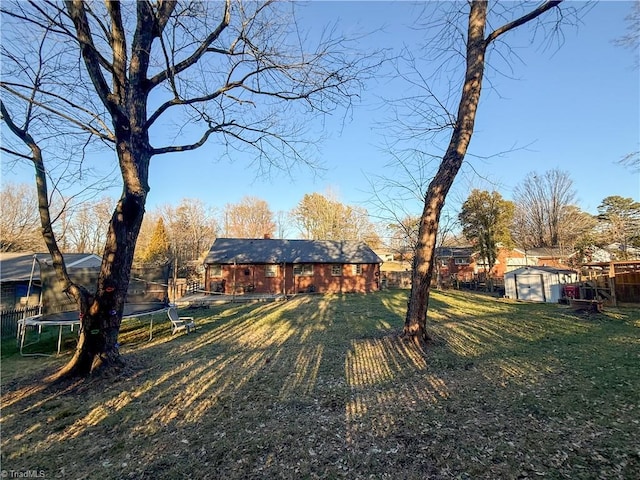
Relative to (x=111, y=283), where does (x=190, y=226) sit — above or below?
above

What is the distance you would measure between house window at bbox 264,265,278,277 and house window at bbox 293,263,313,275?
4.71 feet

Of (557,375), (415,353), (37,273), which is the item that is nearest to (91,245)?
(37,273)

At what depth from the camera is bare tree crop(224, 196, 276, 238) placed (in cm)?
4234

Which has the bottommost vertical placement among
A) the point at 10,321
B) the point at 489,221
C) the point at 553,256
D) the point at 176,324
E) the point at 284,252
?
the point at 176,324

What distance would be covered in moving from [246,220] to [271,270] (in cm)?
2153

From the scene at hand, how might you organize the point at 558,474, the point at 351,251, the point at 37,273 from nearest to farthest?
the point at 558,474
the point at 37,273
the point at 351,251

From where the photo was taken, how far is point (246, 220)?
42.6 meters

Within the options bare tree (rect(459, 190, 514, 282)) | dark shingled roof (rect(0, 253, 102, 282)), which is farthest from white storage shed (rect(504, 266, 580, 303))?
dark shingled roof (rect(0, 253, 102, 282))

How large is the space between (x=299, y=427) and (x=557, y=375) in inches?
175

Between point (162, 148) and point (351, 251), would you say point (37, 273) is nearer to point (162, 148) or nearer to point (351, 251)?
point (162, 148)

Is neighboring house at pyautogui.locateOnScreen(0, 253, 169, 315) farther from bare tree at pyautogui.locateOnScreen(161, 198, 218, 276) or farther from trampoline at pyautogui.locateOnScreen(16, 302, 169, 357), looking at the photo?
bare tree at pyautogui.locateOnScreen(161, 198, 218, 276)

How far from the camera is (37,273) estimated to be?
13211 millimetres

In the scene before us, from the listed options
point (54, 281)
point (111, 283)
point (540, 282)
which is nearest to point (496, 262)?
point (540, 282)

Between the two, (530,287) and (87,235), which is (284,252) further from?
(87,235)
